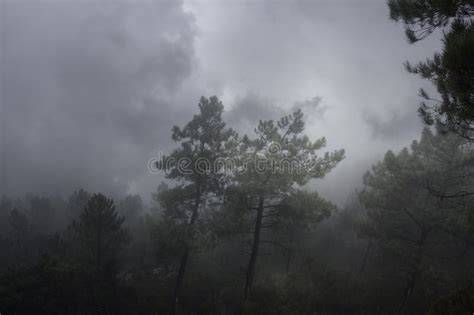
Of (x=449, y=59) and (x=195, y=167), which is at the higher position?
(x=195, y=167)

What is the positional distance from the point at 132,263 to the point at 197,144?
2864 cm

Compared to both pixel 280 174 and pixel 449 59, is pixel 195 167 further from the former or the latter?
pixel 449 59

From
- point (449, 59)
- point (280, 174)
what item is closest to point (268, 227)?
point (280, 174)

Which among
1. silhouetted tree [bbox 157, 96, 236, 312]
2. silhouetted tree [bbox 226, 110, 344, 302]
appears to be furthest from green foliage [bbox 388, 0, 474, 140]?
silhouetted tree [bbox 157, 96, 236, 312]

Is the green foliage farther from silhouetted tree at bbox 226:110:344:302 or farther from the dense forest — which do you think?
silhouetted tree at bbox 226:110:344:302

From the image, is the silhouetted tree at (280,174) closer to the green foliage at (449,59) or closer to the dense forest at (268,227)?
the dense forest at (268,227)

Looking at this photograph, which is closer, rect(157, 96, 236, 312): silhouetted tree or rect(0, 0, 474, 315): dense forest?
rect(0, 0, 474, 315): dense forest

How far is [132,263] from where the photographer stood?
39219 millimetres

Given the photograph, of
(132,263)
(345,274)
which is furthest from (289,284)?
(132,263)

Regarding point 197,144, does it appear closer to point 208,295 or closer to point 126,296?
point 208,295

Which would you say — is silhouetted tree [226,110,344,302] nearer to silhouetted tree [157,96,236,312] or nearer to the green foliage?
silhouetted tree [157,96,236,312]

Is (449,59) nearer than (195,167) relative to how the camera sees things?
Yes

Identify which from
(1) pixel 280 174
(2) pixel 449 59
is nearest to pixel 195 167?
(1) pixel 280 174

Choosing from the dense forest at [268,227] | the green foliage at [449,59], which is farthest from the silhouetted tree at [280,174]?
the green foliage at [449,59]
